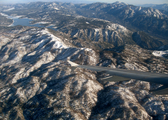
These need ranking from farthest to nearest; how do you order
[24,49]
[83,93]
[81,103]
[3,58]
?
[24,49] < [3,58] < [83,93] < [81,103]

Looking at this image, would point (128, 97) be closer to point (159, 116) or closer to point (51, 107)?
point (159, 116)

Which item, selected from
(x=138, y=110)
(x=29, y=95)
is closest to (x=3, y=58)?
(x=29, y=95)

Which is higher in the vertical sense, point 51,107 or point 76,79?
point 76,79

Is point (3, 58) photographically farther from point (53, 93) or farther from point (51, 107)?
point (51, 107)

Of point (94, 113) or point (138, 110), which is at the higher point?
point (138, 110)

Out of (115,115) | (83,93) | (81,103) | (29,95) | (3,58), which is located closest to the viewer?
(115,115)

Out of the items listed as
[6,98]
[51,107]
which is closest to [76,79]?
[51,107]

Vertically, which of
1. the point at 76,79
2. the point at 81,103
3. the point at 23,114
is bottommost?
the point at 23,114

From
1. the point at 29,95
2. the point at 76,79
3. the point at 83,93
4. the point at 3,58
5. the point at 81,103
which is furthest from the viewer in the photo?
the point at 3,58

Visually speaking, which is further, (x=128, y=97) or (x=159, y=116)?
(x=128, y=97)
